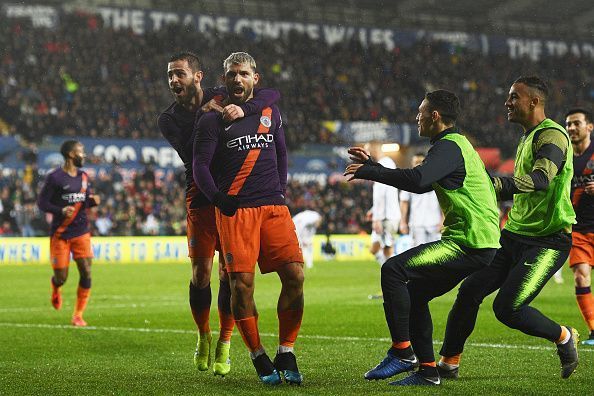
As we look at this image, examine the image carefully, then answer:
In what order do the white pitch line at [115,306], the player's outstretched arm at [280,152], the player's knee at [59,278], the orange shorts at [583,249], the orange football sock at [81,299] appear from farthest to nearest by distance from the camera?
1. the white pitch line at [115,306]
2. the player's knee at [59,278]
3. the orange football sock at [81,299]
4. the orange shorts at [583,249]
5. the player's outstretched arm at [280,152]

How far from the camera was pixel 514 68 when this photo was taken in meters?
46.2

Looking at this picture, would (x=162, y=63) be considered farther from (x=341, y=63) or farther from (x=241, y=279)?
(x=241, y=279)

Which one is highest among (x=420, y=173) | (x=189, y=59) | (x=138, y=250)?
(x=189, y=59)

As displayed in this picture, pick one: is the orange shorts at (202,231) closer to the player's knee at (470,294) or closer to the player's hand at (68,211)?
the player's knee at (470,294)

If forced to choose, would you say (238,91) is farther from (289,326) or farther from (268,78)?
(268,78)

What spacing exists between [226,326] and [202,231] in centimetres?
80

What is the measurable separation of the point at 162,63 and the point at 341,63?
858 centimetres

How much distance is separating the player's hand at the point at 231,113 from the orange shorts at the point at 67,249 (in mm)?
6464

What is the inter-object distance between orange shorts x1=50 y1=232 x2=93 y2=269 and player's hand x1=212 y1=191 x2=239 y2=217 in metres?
6.44

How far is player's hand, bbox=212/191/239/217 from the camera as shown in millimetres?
6656

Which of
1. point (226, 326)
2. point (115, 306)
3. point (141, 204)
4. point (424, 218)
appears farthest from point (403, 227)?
point (141, 204)

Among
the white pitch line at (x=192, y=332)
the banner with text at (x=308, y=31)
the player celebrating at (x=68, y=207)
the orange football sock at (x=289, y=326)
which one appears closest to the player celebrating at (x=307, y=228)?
the player celebrating at (x=68, y=207)

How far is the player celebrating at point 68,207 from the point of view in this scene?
498 inches

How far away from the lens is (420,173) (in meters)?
6.16
